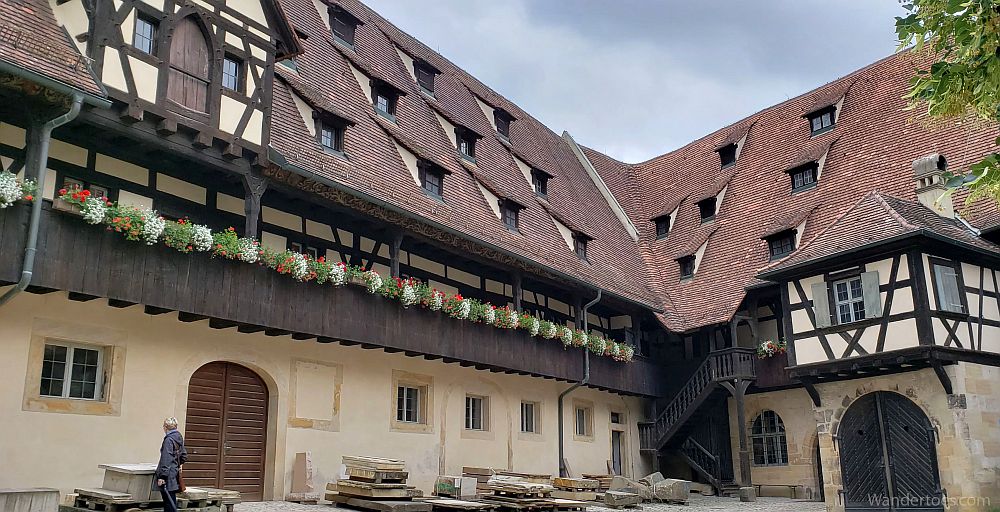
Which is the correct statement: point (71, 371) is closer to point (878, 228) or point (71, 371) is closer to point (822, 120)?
point (878, 228)

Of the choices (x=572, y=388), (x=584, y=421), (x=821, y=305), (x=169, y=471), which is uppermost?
(x=821, y=305)

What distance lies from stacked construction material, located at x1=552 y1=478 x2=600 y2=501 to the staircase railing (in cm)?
561

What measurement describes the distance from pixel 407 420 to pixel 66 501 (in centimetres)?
767

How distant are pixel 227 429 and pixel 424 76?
12.7m

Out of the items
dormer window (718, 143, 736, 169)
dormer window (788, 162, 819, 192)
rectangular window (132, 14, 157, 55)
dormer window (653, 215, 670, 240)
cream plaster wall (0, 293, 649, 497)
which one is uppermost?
dormer window (718, 143, 736, 169)

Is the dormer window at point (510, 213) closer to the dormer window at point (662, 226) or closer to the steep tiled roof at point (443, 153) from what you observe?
the steep tiled roof at point (443, 153)

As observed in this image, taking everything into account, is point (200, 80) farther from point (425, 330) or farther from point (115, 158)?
point (425, 330)

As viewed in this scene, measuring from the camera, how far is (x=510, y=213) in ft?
71.4

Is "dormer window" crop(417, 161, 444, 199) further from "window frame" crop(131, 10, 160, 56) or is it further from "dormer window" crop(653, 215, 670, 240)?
"dormer window" crop(653, 215, 670, 240)

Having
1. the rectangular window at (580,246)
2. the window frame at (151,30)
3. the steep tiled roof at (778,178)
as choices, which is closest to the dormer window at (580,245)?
the rectangular window at (580,246)

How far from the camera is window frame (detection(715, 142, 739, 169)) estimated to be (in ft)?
97.5

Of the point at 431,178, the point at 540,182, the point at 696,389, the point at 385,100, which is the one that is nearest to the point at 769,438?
the point at 696,389

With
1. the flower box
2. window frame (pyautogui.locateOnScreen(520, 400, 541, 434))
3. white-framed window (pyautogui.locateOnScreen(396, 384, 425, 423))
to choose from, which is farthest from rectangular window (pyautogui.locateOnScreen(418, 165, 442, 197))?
the flower box

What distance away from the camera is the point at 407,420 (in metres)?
18.0
